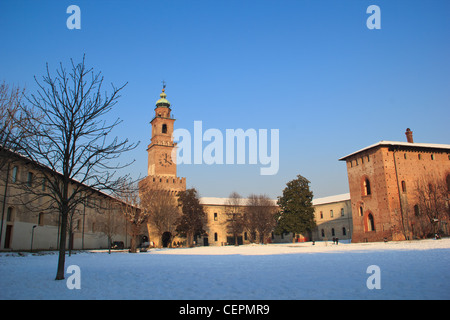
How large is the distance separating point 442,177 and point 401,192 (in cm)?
653

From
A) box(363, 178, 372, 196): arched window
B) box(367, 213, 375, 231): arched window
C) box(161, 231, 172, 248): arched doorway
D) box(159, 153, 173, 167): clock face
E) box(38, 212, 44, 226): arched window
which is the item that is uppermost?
box(159, 153, 173, 167): clock face

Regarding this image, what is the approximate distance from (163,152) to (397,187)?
3787cm

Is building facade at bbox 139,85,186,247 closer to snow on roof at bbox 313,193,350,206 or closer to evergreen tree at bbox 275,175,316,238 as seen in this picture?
evergreen tree at bbox 275,175,316,238

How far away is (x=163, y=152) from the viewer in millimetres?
56531

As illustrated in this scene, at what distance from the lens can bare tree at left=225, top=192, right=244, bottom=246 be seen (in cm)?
5481

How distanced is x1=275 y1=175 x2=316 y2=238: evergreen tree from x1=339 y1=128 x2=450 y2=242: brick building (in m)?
12.4

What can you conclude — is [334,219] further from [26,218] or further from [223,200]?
[26,218]

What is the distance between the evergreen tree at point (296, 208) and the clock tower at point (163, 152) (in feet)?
57.8

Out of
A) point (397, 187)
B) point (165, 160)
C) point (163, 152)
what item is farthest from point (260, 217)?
point (397, 187)

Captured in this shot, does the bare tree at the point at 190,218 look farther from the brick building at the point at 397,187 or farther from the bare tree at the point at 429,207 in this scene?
the bare tree at the point at 429,207

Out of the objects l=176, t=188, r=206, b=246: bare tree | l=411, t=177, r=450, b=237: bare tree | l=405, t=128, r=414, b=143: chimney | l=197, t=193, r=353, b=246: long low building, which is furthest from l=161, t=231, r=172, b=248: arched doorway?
l=405, t=128, r=414, b=143: chimney

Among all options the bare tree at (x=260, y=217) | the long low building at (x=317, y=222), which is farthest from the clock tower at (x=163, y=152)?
the bare tree at (x=260, y=217)
